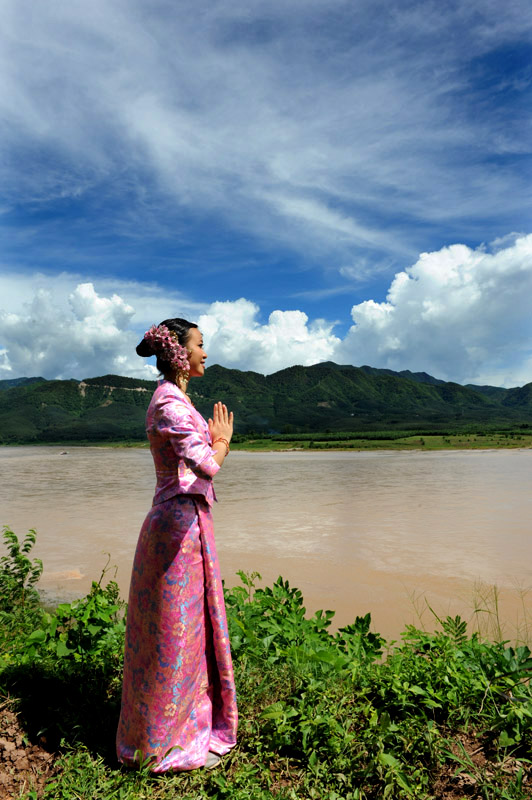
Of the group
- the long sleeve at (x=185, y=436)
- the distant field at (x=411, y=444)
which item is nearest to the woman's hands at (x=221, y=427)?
the long sleeve at (x=185, y=436)

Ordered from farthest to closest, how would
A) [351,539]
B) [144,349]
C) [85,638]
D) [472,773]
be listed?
[351,539]
[85,638]
[144,349]
[472,773]

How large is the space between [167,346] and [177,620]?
72.3 inches

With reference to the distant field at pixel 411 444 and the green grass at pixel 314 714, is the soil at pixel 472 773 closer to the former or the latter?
the green grass at pixel 314 714

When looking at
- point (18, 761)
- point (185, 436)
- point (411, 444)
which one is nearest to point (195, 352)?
point (185, 436)

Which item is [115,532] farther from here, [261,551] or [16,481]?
[16,481]

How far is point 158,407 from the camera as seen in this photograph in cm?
334

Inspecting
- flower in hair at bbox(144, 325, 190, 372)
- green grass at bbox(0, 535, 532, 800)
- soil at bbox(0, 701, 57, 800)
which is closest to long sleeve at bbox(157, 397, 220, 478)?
flower in hair at bbox(144, 325, 190, 372)

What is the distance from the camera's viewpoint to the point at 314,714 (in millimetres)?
3504

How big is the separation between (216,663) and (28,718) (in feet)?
4.76

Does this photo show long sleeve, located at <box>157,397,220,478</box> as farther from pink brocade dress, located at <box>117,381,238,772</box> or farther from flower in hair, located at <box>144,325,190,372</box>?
flower in hair, located at <box>144,325,190,372</box>

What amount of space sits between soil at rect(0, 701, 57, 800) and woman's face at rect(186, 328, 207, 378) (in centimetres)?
274

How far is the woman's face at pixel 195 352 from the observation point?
3660mm

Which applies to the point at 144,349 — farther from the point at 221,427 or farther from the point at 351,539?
the point at 351,539

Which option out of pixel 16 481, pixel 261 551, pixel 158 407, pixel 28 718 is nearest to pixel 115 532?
pixel 261 551
